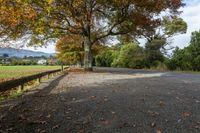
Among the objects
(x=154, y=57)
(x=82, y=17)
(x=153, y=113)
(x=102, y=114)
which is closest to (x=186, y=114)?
(x=153, y=113)

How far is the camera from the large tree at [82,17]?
1192 inches

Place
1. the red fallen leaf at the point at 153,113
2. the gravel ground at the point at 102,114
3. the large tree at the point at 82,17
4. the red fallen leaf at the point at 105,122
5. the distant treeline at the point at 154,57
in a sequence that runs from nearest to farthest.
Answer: the gravel ground at the point at 102,114, the red fallen leaf at the point at 105,122, the red fallen leaf at the point at 153,113, the large tree at the point at 82,17, the distant treeline at the point at 154,57

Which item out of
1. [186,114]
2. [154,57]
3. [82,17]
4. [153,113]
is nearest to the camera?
[186,114]

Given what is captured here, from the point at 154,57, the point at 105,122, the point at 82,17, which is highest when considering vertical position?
the point at 82,17

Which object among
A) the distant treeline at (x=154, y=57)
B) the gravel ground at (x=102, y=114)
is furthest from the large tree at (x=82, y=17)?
the gravel ground at (x=102, y=114)

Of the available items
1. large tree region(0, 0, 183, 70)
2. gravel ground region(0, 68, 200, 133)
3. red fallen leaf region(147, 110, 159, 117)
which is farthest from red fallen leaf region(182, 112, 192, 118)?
large tree region(0, 0, 183, 70)

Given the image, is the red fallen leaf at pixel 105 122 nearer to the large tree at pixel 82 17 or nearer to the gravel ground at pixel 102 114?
the gravel ground at pixel 102 114

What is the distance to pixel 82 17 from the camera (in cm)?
3341

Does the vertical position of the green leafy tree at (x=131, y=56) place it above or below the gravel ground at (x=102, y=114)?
above

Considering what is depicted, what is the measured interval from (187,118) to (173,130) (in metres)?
1.18

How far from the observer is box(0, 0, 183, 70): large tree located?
99.3 ft

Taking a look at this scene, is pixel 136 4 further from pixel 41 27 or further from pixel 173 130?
pixel 173 130

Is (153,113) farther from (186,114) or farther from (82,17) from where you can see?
(82,17)

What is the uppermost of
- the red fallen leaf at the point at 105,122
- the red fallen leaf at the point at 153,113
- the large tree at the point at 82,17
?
the large tree at the point at 82,17
